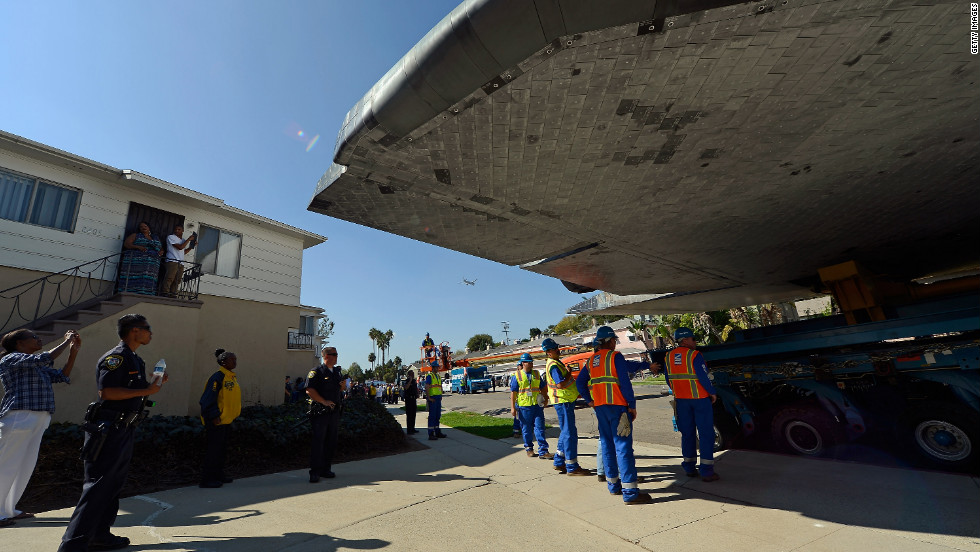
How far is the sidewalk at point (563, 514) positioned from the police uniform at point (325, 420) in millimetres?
305

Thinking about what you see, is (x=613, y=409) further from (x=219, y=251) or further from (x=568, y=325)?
(x=568, y=325)

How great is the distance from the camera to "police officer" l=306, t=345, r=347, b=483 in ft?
16.7

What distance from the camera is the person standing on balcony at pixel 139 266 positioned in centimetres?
840

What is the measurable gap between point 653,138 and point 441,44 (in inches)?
63.3

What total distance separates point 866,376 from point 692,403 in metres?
2.40

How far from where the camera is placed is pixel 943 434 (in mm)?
4324

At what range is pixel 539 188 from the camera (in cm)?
335

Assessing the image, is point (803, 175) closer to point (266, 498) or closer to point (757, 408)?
point (757, 408)

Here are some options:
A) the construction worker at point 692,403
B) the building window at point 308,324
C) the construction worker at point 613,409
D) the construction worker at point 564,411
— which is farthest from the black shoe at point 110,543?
the building window at point 308,324

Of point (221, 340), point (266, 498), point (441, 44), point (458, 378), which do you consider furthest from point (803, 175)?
point (458, 378)

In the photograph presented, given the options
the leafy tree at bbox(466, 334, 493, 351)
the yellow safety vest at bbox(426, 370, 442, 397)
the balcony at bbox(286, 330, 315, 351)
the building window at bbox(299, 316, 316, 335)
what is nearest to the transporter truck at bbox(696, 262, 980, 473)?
the yellow safety vest at bbox(426, 370, 442, 397)

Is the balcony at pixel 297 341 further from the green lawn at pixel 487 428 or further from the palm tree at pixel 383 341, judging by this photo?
the palm tree at pixel 383 341

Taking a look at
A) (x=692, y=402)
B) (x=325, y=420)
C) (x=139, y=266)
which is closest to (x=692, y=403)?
(x=692, y=402)

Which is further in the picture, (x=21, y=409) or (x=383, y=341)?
(x=383, y=341)
